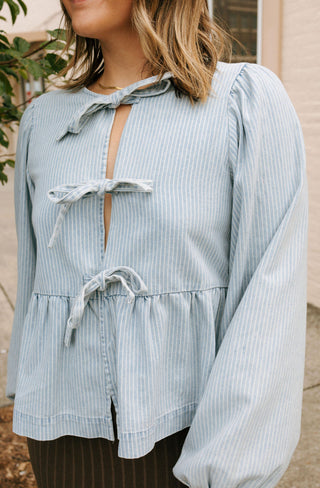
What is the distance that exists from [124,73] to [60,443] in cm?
92

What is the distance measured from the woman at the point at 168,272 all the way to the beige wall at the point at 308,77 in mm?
2949

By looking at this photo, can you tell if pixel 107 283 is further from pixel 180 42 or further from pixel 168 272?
pixel 180 42

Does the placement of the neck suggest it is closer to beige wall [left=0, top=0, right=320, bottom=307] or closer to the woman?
the woman

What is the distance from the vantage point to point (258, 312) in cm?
106

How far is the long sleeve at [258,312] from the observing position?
103cm

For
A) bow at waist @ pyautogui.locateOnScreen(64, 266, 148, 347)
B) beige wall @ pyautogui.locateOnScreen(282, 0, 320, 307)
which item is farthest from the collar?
beige wall @ pyautogui.locateOnScreen(282, 0, 320, 307)

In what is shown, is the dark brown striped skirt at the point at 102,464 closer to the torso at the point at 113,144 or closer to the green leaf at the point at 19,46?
the torso at the point at 113,144

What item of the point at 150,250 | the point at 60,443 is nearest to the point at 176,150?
the point at 150,250

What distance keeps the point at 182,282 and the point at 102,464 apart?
0.48 meters

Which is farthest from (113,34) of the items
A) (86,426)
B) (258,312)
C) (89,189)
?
(86,426)

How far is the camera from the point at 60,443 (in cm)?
127

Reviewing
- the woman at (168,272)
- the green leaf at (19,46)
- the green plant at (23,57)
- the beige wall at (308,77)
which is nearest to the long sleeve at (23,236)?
the woman at (168,272)

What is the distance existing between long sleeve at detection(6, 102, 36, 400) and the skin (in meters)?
0.24

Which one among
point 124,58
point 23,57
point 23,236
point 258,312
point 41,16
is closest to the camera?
point 258,312
